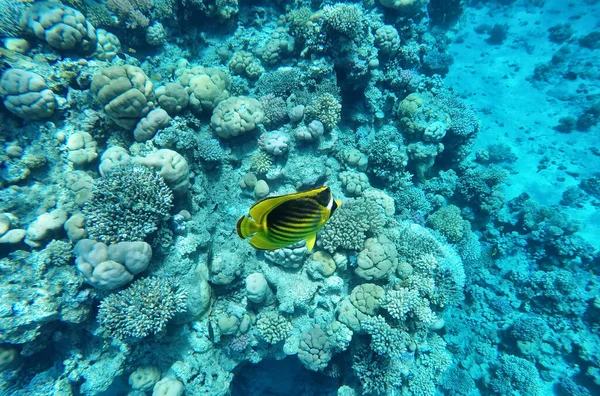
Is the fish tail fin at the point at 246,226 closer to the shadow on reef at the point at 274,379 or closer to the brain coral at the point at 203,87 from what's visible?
the brain coral at the point at 203,87

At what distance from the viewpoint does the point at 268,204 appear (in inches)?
68.9

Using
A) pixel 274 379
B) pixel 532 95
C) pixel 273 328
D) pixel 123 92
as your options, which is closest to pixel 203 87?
pixel 123 92

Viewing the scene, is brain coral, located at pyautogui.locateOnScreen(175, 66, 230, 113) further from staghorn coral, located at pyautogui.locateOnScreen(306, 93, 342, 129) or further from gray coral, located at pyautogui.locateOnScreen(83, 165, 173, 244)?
gray coral, located at pyautogui.locateOnScreen(83, 165, 173, 244)

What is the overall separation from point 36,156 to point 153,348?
3875 millimetres

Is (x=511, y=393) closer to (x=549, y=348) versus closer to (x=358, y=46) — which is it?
(x=549, y=348)

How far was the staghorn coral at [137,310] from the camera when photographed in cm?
422

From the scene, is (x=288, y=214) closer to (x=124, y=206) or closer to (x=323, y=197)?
(x=323, y=197)

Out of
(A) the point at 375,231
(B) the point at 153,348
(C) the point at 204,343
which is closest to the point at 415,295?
(A) the point at 375,231

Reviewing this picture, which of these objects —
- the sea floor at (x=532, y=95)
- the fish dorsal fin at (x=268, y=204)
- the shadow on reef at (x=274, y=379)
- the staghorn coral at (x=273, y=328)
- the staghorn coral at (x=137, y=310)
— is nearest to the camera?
the fish dorsal fin at (x=268, y=204)

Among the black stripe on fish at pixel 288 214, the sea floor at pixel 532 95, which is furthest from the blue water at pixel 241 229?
the sea floor at pixel 532 95

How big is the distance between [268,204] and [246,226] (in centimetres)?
21

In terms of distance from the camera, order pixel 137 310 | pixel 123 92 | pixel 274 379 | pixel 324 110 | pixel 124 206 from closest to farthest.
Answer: pixel 137 310, pixel 124 206, pixel 123 92, pixel 324 110, pixel 274 379

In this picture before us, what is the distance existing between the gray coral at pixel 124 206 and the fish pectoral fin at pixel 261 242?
127 inches

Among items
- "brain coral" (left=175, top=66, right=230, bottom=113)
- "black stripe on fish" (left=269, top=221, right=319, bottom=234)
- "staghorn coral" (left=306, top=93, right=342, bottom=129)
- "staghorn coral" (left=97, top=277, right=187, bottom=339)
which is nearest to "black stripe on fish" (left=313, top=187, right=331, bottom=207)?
"black stripe on fish" (left=269, top=221, right=319, bottom=234)
